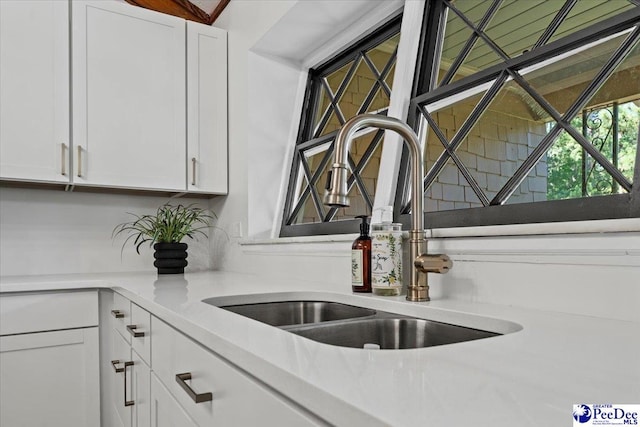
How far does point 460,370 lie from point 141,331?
1133 millimetres

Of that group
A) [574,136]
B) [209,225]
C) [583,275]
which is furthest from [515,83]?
[209,225]

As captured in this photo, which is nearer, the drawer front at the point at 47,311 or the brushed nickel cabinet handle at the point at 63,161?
the drawer front at the point at 47,311

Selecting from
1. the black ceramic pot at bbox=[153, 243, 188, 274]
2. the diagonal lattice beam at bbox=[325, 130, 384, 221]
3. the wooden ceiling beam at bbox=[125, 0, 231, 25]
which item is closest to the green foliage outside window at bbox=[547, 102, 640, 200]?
the diagonal lattice beam at bbox=[325, 130, 384, 221]

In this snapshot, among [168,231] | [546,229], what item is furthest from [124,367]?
[546,229]

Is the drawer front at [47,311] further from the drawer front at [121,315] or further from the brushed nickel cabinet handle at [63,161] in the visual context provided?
the brushed nickel cabinet handle at [63,161]

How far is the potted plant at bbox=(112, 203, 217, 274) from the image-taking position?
8.05 ft

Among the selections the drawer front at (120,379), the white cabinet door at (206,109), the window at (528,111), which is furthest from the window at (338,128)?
the drawer front at (120,379)

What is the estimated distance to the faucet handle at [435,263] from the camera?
3.52 ft

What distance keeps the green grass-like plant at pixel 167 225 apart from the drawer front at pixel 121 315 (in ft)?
2.10

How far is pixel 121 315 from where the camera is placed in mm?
1750

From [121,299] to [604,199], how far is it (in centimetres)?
159

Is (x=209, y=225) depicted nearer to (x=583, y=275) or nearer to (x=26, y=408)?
(x=26, y=408)

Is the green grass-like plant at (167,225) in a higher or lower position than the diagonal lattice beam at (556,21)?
lower

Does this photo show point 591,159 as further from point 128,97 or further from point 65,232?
point 65,232
